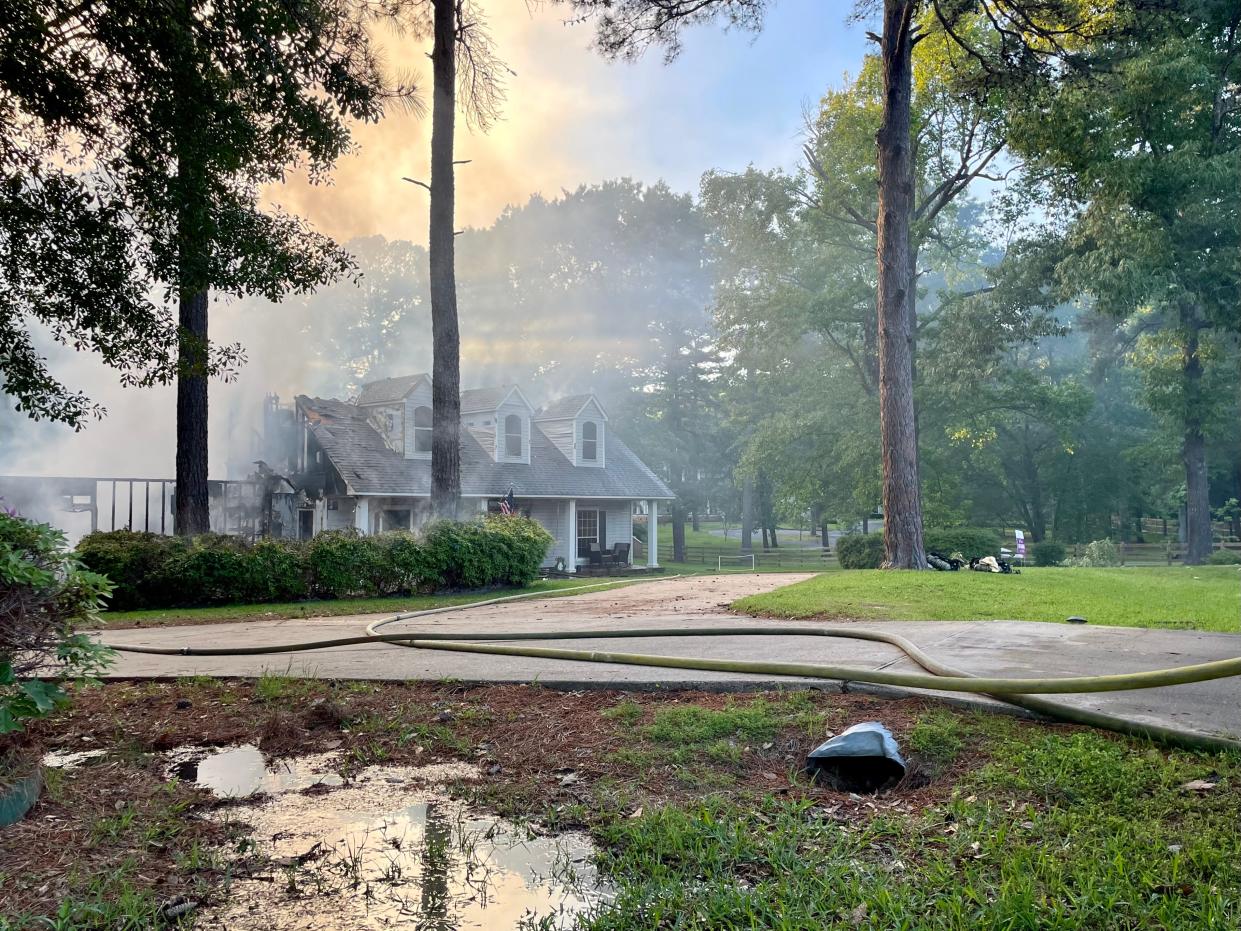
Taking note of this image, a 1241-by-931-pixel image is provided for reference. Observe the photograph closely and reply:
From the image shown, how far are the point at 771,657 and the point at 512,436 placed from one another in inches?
Result: 868

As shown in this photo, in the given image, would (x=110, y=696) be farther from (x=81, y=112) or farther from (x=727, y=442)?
(x=727, y=442)

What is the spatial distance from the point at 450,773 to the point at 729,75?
65.7ft

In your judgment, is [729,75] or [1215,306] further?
[729,75]

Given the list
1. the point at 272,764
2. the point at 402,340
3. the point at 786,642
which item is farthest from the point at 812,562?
the point at 272,764

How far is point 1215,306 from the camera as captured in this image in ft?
63.1

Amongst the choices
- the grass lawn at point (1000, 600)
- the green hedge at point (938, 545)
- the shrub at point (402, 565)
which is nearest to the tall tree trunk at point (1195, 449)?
the green hedge at point (938, 545)

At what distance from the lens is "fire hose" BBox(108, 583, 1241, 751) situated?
351 cm

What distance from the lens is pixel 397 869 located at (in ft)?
8.84

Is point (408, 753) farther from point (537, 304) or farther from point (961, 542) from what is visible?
point (537, 304)

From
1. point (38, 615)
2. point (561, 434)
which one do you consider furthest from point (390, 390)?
point (38, 615)

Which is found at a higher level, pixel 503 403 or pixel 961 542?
pixel 503 403

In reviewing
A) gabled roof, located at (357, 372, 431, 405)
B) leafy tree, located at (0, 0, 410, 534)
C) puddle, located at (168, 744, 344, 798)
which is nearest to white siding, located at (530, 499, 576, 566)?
gabled roof, located at (357, 372, 431, 405)

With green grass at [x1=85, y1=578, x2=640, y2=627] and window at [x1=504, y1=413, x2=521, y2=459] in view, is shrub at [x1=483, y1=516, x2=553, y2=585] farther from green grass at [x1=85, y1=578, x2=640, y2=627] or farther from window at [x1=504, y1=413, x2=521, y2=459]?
window at [x1=504, y1=413, x2=521, y2=459]

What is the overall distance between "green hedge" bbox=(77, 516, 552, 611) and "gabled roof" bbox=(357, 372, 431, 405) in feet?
37.2
